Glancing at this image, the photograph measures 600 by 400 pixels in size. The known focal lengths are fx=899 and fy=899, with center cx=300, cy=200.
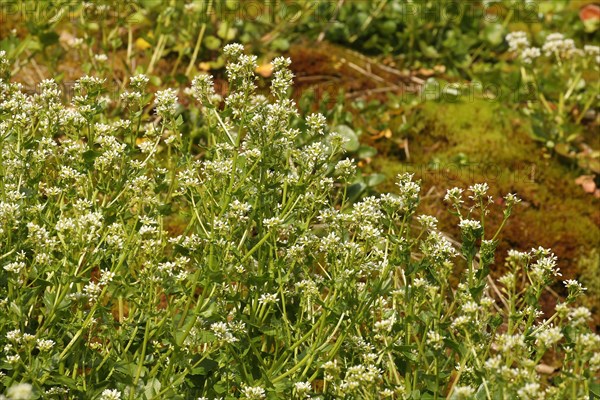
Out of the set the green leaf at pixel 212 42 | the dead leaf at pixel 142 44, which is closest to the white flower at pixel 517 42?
the green leaf at pixel 212 42

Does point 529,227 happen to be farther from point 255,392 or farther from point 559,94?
point 255,392

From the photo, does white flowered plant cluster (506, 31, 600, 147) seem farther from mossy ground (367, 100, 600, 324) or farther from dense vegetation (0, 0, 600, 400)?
dense vegetation (0, 0, 600, 400)

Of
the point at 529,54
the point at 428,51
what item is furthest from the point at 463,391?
the point at 428,51

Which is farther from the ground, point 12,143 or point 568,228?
point 12,143

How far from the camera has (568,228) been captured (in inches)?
205

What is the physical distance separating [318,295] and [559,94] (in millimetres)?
3722

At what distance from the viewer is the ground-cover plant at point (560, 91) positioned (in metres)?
5.75

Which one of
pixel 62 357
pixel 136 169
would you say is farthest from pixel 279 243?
pixel 62 357

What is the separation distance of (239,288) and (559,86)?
3620 millimetres

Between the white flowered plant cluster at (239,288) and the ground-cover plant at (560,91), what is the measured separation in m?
2.90

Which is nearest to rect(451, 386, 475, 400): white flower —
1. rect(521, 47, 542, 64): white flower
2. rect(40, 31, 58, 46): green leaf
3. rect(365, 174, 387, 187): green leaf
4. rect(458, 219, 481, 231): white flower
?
rect(458, 219, 481, 231): white flower

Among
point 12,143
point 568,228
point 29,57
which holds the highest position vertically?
point 12,143

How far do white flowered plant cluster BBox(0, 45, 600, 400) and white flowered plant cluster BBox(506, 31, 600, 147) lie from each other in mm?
2962

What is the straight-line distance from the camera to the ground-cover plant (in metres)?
5.75
